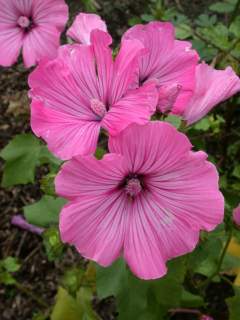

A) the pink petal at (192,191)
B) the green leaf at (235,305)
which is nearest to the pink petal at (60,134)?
the pink petal at (192,191)

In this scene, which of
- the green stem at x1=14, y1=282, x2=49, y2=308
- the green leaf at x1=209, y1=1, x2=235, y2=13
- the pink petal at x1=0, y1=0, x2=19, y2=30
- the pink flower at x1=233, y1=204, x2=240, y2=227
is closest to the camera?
the pink flower at x1=233, y1=204, x2=240, y2=227

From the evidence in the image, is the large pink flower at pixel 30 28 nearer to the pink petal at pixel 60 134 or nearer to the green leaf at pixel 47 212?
the green leaf at pixel 47 212

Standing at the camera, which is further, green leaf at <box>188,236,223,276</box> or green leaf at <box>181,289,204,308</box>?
green leaf at <box>181,289,204,308</box>

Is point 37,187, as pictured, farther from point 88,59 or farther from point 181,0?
point 88,59

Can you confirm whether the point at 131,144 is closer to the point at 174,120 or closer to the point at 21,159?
the point at 174,120

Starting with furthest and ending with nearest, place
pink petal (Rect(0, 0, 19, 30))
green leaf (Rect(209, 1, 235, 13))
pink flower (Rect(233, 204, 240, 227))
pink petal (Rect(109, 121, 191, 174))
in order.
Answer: green leaf (Rect(209, 1, 235, 13)), pink petal (Rect(0, 0, 19, 30)), pink flower (Rect(233, 204, 240, 227)), pink petal (Rect(109, 121, 191, 174))

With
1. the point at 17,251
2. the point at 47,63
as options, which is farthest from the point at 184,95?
the point at 17,251

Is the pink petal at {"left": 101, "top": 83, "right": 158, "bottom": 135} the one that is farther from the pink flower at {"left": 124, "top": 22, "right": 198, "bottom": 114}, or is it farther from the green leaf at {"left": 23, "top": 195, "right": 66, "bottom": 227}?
the green leaf at {"left": 23, "top": 195, "right": 66, "bottom": 227}

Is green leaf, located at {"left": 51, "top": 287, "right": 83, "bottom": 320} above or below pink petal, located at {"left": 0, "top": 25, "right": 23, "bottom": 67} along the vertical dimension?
below

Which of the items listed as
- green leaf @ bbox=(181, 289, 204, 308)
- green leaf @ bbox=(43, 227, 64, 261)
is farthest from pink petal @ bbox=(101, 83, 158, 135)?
Result: green leaf @ bbox=(181, 289, 204, 308)
